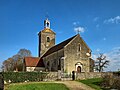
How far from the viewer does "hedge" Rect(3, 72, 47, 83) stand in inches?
1120

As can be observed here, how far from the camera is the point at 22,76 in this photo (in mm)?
29484

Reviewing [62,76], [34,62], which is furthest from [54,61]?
[62,76]

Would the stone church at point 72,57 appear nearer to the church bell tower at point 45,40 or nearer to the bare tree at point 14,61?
the church bell tower at point 45,40

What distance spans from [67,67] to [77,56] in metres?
3.22

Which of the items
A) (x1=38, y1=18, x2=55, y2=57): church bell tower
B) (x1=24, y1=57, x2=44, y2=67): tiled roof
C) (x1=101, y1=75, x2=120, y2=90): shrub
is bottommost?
(x1=101, y1=75, x2=120, y2=90): shrub

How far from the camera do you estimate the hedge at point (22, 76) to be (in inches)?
1120

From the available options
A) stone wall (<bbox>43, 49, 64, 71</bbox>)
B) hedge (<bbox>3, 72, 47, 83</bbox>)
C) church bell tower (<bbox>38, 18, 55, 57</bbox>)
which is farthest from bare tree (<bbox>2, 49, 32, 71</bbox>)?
hedge (<bbox>3, 72, 47, 83</bbox>)

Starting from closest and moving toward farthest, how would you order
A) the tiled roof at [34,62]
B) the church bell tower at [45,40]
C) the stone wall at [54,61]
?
the stone wall at [54,61] → the tiled roof at [34,62] → the church bell tower at [45,40]

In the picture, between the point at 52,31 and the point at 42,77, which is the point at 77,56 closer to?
the point at 42,77

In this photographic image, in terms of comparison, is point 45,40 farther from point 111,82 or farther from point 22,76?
point 111,82

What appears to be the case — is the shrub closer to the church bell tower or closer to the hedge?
the hedge

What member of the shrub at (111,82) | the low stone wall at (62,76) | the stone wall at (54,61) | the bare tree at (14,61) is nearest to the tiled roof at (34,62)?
the stone wall at (54,61)

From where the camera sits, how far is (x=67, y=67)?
37.6 meters

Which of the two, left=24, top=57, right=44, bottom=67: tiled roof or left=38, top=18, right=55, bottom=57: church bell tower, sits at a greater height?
left=38, top=18, right=55, bottom=57: church bell tower
